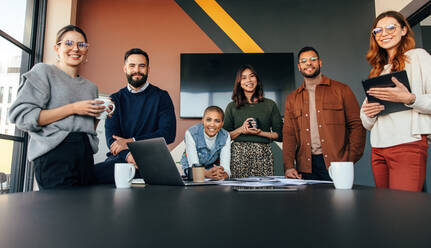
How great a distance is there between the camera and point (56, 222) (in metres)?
0.42

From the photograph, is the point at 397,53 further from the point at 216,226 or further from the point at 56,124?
the point at 56,124

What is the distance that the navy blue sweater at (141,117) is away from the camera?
198 centimetres

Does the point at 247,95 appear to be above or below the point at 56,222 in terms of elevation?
above

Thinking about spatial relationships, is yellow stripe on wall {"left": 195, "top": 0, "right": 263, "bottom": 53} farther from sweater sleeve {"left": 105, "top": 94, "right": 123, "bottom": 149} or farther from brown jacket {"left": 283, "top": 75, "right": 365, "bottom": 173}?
sweater sleeve {"left": 105, "top": 94, "right": 123, "bottom": 149}

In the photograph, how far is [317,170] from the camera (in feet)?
6.88

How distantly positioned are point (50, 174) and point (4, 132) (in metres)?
2.45

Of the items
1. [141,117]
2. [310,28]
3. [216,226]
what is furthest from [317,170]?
[310,28]

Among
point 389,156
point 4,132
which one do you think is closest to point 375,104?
point 389,156

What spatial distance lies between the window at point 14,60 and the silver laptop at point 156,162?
8.38 feet

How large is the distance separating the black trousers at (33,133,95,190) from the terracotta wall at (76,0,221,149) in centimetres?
275

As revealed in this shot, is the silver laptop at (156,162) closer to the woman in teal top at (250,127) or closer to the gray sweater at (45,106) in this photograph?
the gray sweater at (45,106)

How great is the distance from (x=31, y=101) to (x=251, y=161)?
155 centimetres

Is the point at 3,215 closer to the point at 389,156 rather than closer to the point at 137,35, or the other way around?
the point at 389,156

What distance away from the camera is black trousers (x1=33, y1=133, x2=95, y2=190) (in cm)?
128
